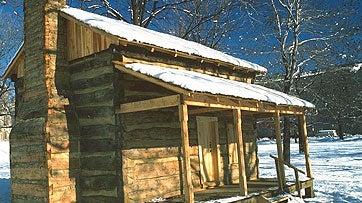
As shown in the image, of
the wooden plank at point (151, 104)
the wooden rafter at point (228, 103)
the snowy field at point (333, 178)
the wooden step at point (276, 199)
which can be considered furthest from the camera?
the snowy field at point (333, 178)

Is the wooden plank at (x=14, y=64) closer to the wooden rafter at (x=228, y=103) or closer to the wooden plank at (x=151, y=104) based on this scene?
the wooden plank at (x=151, y=104)

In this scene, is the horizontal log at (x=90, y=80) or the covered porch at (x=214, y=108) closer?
the covered porch at (x=214, y=108)

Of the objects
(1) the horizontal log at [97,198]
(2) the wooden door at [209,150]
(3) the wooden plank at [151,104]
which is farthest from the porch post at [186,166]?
(2) the wooden door at [209,150]

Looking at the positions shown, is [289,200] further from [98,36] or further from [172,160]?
[98,36]

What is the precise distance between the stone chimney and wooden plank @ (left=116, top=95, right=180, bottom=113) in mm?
2029

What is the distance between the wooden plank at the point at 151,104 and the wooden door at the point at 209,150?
3.74 m

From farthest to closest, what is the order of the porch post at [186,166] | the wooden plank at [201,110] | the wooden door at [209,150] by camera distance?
the wooden door at [209,150]
the wooden plank at [201,110]
the porch post at [186,166]

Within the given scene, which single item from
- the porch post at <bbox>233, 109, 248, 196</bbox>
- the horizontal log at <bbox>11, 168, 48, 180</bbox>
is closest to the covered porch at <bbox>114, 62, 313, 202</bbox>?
the porch post at <bbox>233, 109, 248, 196</bbox>

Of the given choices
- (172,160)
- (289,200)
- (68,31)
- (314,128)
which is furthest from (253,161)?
(314,128)

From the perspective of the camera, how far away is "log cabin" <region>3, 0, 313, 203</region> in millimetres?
9469

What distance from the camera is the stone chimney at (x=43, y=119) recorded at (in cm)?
966

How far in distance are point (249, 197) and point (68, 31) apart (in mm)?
7348

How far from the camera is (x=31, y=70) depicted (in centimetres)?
1122

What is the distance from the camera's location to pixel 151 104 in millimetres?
8789
